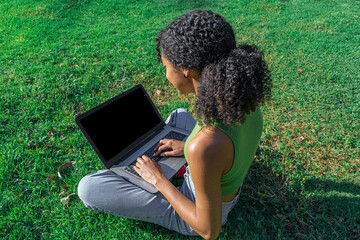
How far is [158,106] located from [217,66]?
8.30 feet

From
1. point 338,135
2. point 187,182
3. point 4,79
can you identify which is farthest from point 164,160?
point 4,79

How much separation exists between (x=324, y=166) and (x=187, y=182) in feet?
5.39

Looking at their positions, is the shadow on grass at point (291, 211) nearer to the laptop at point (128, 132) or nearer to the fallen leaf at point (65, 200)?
the laptop at point (128, 132)

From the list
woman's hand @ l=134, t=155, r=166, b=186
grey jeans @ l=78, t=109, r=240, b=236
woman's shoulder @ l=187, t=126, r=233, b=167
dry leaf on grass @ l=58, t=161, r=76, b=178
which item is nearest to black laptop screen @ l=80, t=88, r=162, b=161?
grey jeans @ l=78, t=109, r=240, b=236

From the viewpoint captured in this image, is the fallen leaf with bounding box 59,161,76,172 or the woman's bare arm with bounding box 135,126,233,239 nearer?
the woman's bare arm with bounding box 135,126,233,239

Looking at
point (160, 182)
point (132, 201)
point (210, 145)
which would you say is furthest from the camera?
point (132, 201)

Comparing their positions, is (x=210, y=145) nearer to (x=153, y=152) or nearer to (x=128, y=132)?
(x=153, y=152)

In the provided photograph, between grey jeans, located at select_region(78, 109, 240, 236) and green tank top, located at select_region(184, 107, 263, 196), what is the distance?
0.40m

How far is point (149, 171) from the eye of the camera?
80.7 inches

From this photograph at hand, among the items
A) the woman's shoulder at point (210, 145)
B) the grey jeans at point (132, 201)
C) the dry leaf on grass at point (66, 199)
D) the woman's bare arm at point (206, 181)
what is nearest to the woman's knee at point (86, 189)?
the grey jeans at point (132, 201)

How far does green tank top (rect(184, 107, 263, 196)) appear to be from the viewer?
4.81 ft

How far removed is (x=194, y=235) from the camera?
2184mm

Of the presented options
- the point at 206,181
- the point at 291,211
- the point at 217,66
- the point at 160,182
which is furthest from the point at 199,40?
the point at 291,211

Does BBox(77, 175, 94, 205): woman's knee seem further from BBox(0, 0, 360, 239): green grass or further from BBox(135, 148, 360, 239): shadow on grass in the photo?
BBox(135, 148, 360, 239): shadow on grass
